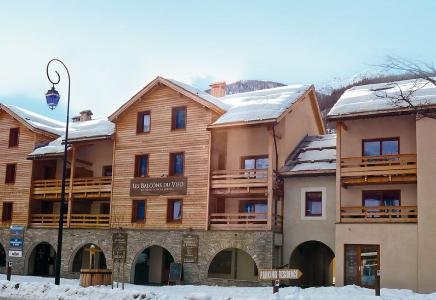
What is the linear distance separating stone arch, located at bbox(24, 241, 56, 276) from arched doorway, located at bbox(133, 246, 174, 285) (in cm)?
695

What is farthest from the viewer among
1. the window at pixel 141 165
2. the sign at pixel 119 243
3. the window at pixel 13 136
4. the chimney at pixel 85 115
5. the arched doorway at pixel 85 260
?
the chimney at pixel 85 115

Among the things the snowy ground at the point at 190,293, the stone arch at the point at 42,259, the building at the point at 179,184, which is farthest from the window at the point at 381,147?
the stone arch at the point at 42,259

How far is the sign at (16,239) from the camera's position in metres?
38.1

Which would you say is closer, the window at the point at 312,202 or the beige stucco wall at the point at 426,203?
the beige stucco wall at the point at 426,203

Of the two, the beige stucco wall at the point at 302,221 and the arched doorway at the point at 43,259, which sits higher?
the beige stucco wall at the point at 302,221

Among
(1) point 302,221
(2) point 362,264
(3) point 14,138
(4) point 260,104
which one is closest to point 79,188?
(3) point 14,138

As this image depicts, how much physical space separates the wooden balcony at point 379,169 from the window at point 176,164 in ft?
30.0

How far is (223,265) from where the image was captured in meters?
33.5

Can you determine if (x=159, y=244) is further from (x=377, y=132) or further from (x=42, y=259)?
(x=377, y=132)

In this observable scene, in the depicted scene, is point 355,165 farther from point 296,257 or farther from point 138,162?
point 138,162

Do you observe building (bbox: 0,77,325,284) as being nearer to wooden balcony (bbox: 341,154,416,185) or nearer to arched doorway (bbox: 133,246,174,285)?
arched doorway (bbox: 133,246,174,285)

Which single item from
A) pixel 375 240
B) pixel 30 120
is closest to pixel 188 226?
pixel 375 240

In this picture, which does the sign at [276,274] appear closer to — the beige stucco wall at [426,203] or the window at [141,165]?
the beige stucco wall at [426,203]

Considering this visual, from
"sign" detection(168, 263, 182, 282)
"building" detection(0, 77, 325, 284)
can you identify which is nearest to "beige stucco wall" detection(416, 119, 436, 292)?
"building" detection(0, 77, 325, 284)
